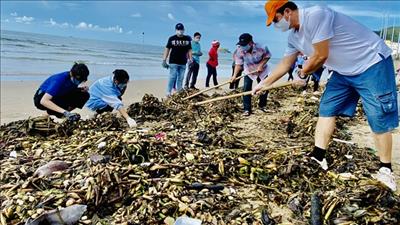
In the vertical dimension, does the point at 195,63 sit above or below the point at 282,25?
below

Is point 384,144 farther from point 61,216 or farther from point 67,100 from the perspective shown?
point 67,100

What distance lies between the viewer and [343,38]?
4.05 m

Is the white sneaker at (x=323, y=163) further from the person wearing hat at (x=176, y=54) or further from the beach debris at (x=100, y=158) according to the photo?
the person wearing hat at (x=176, y=54)

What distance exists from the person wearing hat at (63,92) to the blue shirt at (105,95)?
0.90 feet

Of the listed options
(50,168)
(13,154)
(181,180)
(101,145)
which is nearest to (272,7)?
(181,180)

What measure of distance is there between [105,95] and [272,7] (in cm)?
361

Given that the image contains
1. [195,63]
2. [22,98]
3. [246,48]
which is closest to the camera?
[246,48]

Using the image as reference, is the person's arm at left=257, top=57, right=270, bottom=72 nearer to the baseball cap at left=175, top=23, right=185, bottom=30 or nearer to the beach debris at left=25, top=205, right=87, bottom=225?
the baseball cap at left=175, top=23, right=185, bottom=30

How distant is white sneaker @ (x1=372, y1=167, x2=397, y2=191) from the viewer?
395 cm

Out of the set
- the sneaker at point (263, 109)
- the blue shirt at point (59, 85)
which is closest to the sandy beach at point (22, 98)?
the blue shirt at point (59, 85)

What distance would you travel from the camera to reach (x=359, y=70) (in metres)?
4.08

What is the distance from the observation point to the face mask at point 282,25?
4133 millimetres

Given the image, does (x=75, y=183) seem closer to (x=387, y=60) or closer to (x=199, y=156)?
(x=199, y=156)

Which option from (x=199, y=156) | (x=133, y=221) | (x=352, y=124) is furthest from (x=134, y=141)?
(x=352, y=124)
